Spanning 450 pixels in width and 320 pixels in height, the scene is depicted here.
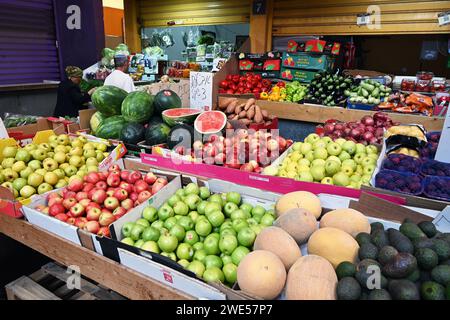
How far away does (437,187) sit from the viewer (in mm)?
1870

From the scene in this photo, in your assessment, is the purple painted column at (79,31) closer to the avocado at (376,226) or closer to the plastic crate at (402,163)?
the plastic crate at (402,163)

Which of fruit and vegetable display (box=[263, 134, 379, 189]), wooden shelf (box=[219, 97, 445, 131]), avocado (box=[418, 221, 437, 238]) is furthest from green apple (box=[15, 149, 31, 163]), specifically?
wooden shelf (box=[219, 97, 445, 131])

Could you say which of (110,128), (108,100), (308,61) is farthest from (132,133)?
(308,61)

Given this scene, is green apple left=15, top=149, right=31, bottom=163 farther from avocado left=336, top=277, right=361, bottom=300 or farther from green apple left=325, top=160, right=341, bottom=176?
avocado left=336, top=277, right=361, bottom=300

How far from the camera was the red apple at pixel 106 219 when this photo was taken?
196 centimetres

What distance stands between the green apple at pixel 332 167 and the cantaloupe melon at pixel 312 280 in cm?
96

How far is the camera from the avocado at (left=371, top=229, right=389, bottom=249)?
1412mm

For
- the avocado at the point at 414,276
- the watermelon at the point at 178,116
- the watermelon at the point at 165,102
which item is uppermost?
the watermelon at the point at 165,102

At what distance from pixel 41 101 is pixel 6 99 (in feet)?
2.10

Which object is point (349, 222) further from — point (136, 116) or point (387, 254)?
point (136, 116)

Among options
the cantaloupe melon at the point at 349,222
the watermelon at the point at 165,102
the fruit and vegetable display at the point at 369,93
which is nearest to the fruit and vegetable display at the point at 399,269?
the cantaloupe melon at the point at 349,222
